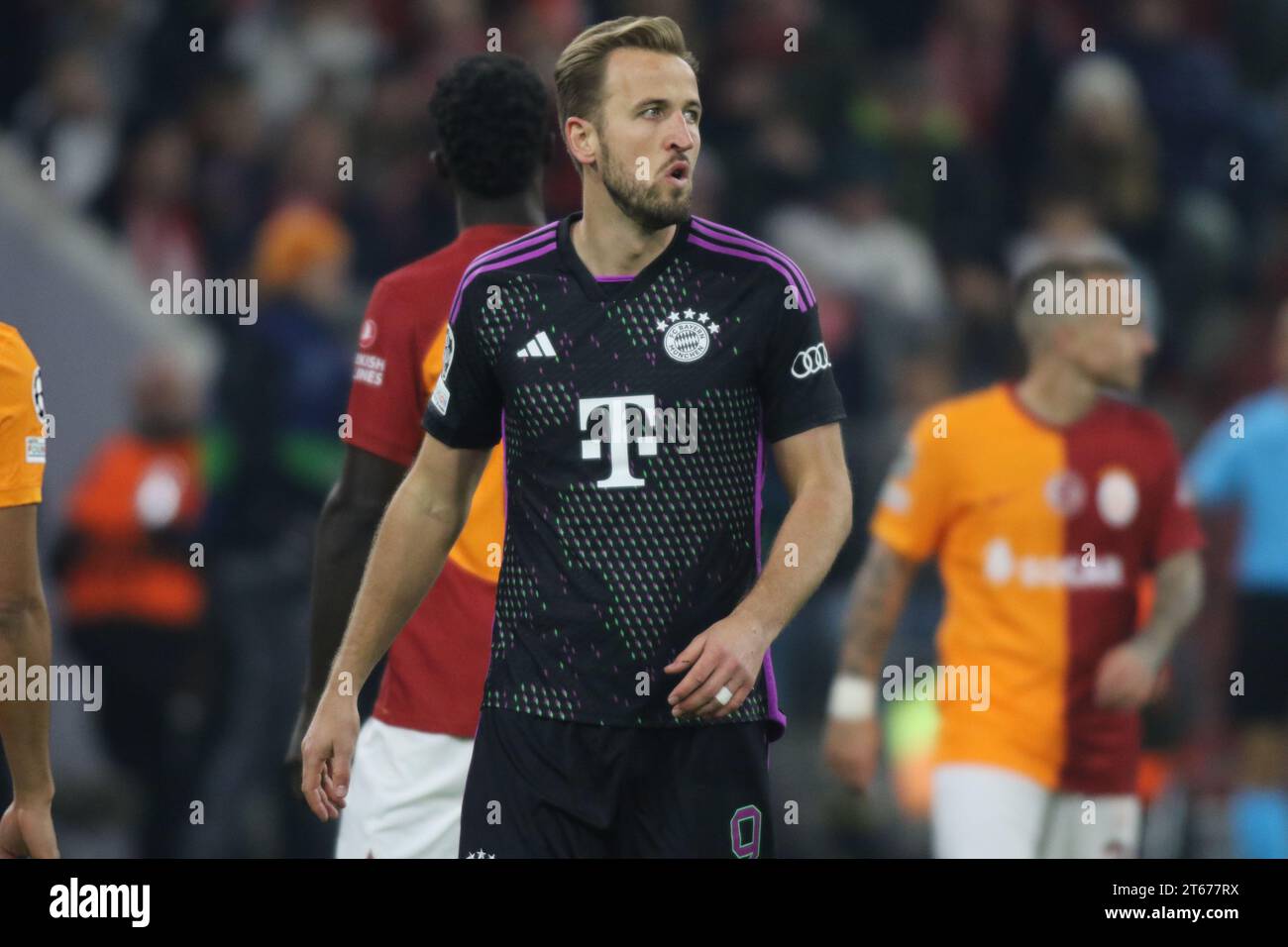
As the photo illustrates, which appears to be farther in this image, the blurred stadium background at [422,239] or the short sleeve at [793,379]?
the blurred stadium background at [422,239]

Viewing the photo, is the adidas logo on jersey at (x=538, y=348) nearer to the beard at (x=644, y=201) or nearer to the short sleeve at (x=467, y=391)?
the short sleeve at (x=467, y=391)

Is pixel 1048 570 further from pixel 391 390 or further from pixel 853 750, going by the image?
pixel 391 390

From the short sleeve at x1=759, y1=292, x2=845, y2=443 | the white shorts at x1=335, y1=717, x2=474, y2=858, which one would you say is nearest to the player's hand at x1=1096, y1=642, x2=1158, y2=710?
the white shorts at x1=335, y1=717, x2=474, y2=858

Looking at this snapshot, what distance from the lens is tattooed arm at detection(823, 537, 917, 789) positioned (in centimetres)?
667

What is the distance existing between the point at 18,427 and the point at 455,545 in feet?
3.44

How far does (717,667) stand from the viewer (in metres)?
4.02

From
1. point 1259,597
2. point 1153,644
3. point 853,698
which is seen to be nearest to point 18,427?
point 853,698

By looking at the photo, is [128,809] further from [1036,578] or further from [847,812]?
[1036,578]

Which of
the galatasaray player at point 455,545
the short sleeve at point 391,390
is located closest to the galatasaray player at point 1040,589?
the galatasaray player at point 455,545

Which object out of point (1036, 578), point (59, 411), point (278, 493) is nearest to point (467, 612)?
point (1036, 578)

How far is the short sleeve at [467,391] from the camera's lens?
4.53 m

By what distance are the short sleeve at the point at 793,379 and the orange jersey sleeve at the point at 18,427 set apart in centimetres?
149

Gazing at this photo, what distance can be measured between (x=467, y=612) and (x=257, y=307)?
15.5 feet

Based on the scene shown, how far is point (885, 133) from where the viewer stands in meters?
11.5
